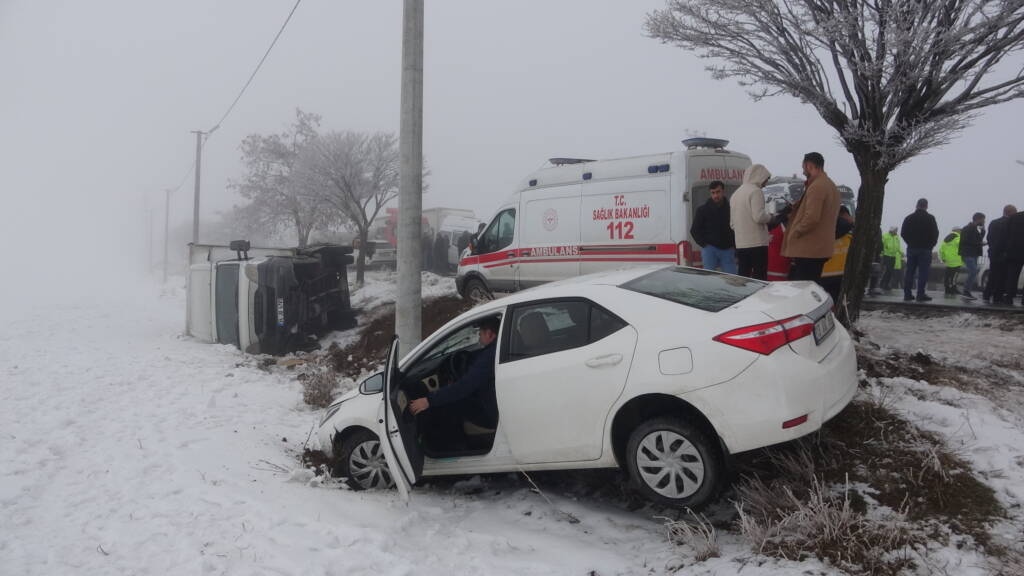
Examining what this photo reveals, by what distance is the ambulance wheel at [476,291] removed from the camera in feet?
38.5

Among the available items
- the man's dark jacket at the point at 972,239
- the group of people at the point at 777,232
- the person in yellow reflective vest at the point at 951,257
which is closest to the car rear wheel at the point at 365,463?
the group of people at the point at 777,232

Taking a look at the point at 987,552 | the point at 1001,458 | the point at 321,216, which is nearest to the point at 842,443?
the point at 1001,458

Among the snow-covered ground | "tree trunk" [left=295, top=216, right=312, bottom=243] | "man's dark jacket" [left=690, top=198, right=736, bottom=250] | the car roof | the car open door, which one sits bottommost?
the snow-covered ground

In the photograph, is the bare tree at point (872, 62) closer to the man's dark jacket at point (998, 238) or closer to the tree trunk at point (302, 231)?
the man's dark jacket at point (998, 238)

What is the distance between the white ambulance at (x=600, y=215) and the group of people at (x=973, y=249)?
4.22 m

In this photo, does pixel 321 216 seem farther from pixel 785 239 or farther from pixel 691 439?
pixel 691 439

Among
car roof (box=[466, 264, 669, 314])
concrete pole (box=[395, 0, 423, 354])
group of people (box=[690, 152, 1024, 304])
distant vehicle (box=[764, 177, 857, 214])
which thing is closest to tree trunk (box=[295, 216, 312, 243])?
distant vehicle (box=[764, 177, 857, 214])

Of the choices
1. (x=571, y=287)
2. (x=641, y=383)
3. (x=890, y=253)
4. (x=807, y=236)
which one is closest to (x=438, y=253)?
(x=890, y=253)

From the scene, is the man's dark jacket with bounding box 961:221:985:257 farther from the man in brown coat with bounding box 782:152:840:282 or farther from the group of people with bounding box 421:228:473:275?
the group of people with bounding box 421:228:473:275

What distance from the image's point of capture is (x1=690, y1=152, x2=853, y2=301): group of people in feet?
20.8

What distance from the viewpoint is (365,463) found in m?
5.14

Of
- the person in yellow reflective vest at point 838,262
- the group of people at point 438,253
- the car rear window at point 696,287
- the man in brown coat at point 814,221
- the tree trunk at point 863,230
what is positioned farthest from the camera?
the group of people at point 438,253

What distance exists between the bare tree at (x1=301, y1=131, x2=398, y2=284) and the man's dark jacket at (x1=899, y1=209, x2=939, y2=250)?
1678 centimetres

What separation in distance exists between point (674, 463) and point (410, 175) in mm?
4735
